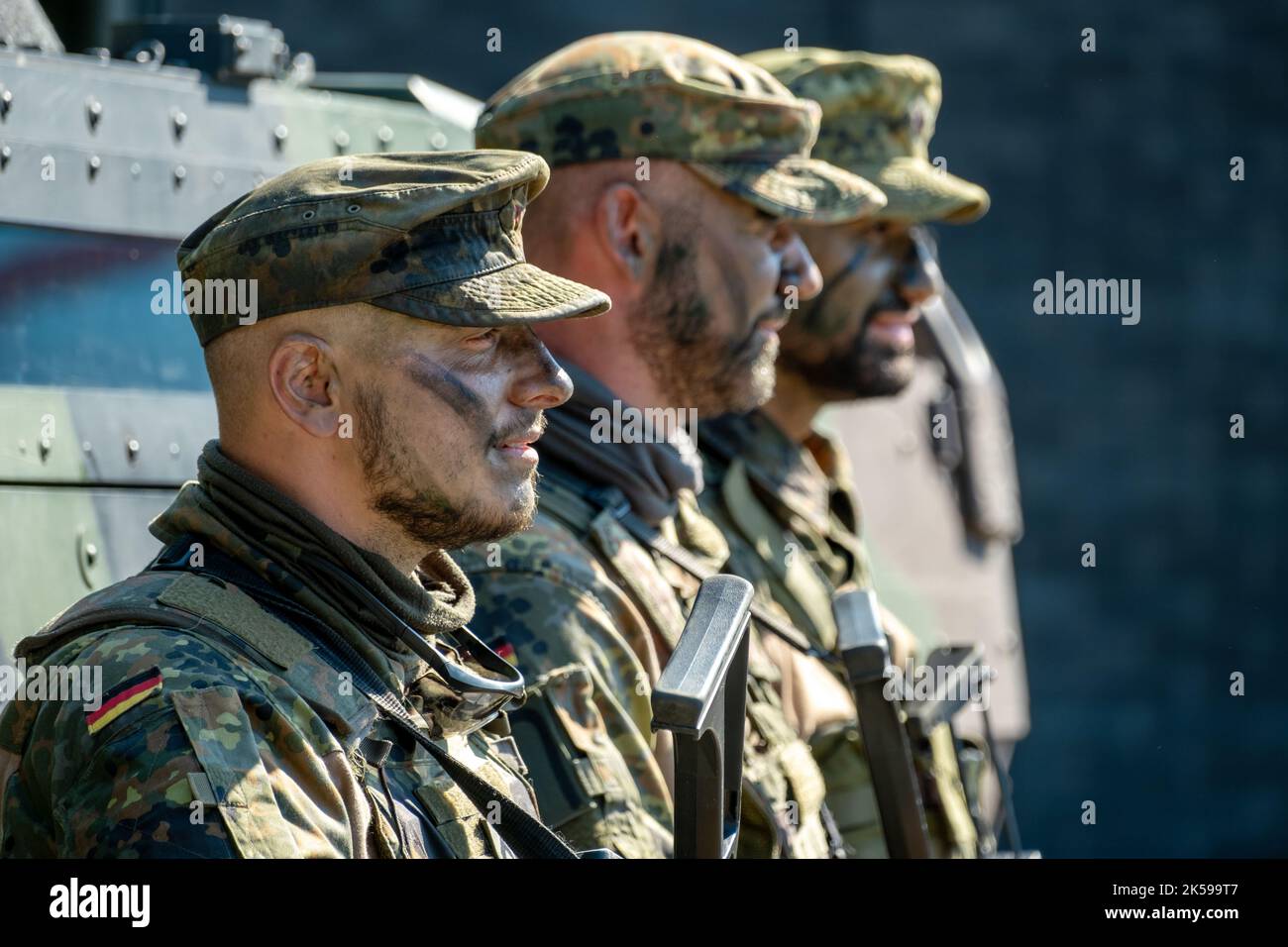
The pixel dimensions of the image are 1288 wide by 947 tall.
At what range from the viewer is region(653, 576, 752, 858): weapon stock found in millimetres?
2490

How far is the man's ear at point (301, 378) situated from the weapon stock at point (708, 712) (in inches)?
19.9

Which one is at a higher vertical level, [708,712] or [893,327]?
[708,712]

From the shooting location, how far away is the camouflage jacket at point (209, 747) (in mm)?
2121

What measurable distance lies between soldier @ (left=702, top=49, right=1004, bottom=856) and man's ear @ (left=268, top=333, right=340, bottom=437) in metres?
1.83

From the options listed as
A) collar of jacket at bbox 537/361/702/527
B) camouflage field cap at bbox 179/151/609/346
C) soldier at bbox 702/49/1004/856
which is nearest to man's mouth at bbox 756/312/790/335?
collar of jacket at bbox 537/361/702/527

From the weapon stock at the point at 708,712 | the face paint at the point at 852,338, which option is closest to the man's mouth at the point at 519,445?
the weapon stock at the point at 708,712

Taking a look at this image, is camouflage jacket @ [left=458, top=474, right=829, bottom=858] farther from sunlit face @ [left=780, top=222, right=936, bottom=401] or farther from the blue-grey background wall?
the blue-grey background wall

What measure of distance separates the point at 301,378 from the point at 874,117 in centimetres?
270

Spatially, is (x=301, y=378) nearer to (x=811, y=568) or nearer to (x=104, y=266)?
(x=104, y=266)

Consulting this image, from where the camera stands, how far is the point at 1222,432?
9562 millimetres

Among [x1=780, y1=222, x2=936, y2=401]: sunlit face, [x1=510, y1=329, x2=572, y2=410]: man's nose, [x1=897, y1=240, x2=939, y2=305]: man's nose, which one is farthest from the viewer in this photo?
[x1=897, y1=240, x2=939, y2=305]: man's nose

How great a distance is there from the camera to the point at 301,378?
2.50 m

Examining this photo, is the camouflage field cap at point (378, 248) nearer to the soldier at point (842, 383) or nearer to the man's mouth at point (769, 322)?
the man's mouth at point (769, 322)

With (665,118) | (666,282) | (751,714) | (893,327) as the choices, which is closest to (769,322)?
(666,282)
